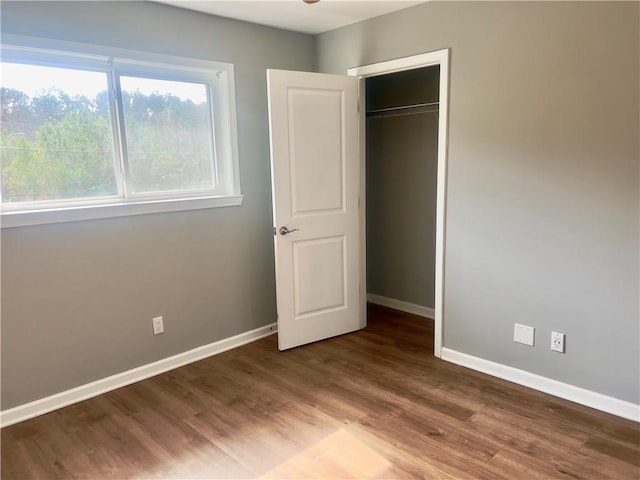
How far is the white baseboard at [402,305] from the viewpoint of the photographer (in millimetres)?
3986

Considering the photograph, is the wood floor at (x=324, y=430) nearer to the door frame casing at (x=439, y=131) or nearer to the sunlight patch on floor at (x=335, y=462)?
the sunlight patch on floor at (x=335, y=462)

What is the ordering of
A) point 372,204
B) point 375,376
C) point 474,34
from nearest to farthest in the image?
point 474,34
point 375,376
point 372,204

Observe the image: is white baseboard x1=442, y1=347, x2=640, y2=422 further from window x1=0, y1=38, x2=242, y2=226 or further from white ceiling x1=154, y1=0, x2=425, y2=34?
white ceiling x1=154, y1=0, x2=425, y2=34

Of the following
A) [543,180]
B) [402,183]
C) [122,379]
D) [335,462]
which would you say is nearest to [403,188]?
[402,183]

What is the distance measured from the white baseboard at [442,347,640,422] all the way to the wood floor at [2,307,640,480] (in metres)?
0.05

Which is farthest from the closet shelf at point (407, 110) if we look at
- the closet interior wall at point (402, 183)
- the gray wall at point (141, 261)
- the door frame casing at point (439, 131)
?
the gray wall at point (141, 261)

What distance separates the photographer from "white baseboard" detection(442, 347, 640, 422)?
2400 mm

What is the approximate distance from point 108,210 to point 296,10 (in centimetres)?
175

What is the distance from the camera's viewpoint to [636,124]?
2182mm

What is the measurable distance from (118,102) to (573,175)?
2625 mm

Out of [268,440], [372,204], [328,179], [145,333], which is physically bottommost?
[268,440]

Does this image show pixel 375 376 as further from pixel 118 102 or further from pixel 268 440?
pixel 118 102

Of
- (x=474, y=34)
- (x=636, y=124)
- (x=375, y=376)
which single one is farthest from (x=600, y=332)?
(x=474, y=34)

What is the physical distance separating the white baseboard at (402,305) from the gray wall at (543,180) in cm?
91
